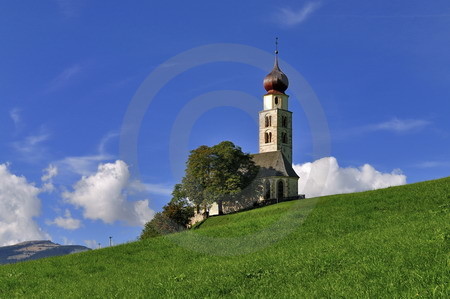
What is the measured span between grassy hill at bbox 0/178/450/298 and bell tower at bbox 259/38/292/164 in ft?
284

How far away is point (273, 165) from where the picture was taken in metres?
120

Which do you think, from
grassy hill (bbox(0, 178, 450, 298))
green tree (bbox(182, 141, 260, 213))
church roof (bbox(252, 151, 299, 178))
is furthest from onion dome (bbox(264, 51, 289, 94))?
grassy hill (bbox(0, 178, 450, 298))

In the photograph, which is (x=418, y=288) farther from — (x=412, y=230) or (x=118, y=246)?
(x=118, y=246)

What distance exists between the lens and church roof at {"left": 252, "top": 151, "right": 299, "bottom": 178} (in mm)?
118312

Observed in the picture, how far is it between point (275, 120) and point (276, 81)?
1267 centimetres

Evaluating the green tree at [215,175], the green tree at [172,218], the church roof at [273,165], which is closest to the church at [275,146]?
the church roof at [273,165]

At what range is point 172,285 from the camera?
2062 cm

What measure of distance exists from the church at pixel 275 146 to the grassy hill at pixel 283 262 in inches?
2647

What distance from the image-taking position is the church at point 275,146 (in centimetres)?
11675

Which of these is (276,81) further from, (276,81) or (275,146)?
(275,146)

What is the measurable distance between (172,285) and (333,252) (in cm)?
698

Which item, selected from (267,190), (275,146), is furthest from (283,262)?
(275,146)

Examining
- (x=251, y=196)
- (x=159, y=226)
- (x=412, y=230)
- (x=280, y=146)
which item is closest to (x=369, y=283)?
(x=412, y=230)

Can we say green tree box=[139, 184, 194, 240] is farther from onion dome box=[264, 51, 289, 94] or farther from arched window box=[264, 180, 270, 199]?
onion dome box=[264, 51, 289, 94]
